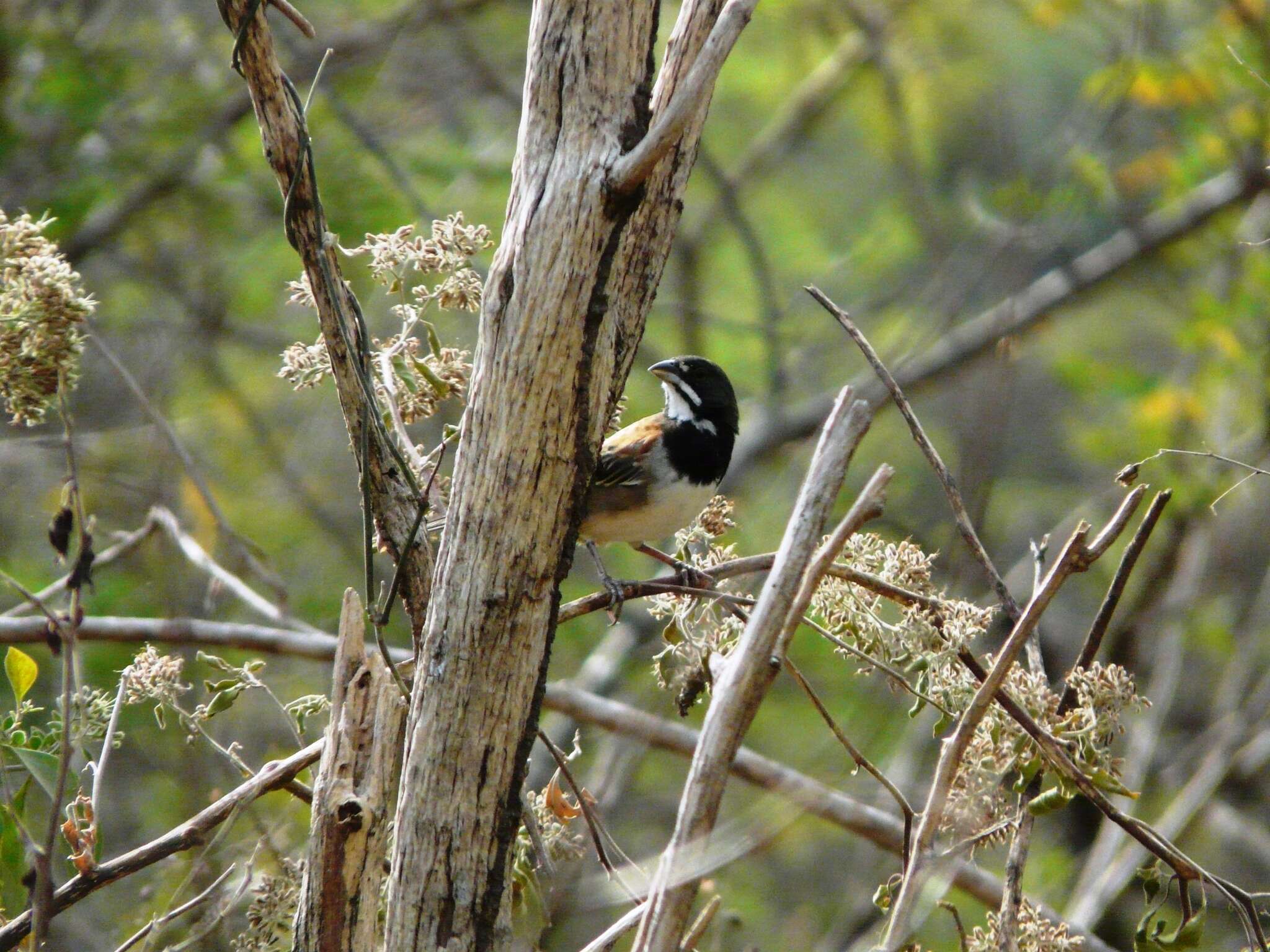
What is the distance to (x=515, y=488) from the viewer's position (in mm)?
2115

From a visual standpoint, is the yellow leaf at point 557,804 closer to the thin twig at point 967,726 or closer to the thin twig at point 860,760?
the thin twig at point 860,760

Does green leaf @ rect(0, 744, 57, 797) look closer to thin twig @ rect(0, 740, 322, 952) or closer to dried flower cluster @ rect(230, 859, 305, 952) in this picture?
thin twig @ rect(0, 740, 322, 952)

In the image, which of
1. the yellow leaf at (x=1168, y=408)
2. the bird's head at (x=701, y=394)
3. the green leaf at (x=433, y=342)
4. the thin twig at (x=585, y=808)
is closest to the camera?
the thin twig at (x=585, y=808)

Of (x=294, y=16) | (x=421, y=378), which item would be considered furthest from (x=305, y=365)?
(x=294, y=16)

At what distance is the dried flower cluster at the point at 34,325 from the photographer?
2.39 m

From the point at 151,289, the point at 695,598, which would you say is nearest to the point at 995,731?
the point at 695,598

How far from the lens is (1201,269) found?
10812 millimetres

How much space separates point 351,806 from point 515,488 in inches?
25.0

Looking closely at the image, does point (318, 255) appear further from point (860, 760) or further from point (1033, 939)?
point (1033, 939)

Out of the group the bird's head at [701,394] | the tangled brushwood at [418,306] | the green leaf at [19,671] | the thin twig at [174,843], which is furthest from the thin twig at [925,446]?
the bird's head at [701,394]

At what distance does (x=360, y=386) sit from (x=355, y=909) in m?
0.97

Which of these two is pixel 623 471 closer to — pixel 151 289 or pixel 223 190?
pixel 223 190

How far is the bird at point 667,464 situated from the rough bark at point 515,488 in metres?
1.74

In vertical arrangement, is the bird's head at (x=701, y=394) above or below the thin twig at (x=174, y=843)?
above
